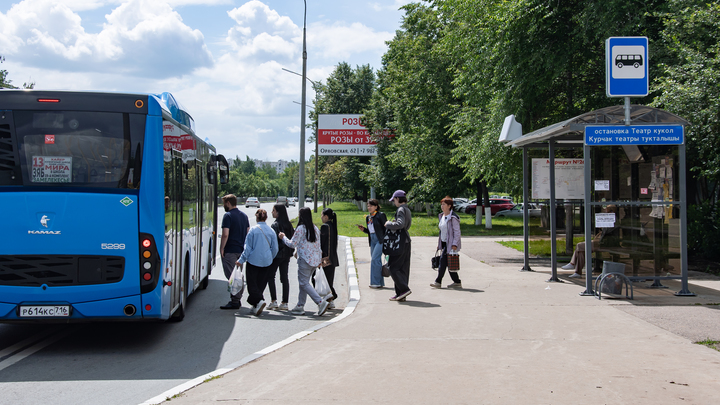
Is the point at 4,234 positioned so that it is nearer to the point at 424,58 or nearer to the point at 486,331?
the point at 486,331

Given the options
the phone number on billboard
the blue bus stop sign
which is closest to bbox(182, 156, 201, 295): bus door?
the blue bus stop sign

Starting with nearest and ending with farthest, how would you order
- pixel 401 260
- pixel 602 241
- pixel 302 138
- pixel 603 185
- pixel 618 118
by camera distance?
pixel 401 260 → pixel 618 118 → pixel 603 185 → pixel 602 241 → pixel 302 138

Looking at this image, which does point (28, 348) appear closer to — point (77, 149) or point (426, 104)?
point (77, 149)

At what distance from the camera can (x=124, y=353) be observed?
6777 millimetres

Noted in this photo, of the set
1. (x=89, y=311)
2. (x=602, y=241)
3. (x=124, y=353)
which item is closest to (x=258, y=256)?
(x=124, y=353)

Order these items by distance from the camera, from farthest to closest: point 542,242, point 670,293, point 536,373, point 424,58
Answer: point 424,58 → point 542,242 → point 670,293 → point 536,373

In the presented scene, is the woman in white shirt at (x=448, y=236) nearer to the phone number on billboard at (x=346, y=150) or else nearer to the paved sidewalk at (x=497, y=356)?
the paved sidewalk at (x=497, y=356)

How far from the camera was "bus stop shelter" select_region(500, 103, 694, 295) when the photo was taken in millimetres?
9883

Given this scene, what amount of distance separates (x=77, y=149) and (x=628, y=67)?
8517mm

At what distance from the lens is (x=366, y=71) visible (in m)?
65.5

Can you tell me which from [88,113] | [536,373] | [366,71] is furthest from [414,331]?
[366,71]

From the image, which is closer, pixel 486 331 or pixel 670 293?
pixel 486 331

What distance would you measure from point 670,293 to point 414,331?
535 centimetres

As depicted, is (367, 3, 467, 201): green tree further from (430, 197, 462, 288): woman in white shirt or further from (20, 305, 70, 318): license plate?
(20, 305, 70, 318): license plate
